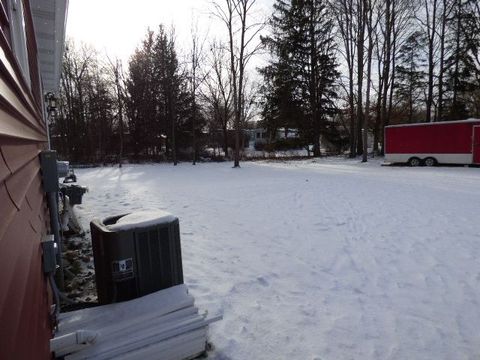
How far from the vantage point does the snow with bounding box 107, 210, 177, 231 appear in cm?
266

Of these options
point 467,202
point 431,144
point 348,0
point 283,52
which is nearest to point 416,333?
point 467,202

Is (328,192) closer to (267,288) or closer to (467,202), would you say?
(467,202)

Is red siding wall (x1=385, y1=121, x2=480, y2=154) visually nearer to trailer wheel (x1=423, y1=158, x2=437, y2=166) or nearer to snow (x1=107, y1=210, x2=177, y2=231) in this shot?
trailer wheel (x1=423, y1=158, x2=437, y2=166)

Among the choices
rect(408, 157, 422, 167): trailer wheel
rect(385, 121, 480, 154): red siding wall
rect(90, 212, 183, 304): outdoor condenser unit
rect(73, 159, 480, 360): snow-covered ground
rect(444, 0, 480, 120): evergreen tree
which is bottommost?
rect(73, 159, 480, 360): snow-covered ground

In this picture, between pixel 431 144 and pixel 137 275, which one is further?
pixel 431 144

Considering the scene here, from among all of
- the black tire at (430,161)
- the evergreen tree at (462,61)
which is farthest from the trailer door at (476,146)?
the evergreen tree at (462,61)

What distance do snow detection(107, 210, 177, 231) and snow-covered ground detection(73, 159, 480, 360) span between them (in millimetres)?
1019

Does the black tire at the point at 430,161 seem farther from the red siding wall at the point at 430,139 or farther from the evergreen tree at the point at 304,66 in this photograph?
the evergreen tree at the point at 304,66

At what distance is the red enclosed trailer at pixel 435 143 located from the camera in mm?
15551

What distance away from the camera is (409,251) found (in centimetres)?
469

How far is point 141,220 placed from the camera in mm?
2775

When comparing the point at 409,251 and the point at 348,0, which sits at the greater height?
the point at 348,0

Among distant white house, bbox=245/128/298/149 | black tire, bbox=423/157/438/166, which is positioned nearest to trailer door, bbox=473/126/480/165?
black tire, bbox=423/157/438/166

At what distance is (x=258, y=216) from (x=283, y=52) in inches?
937
